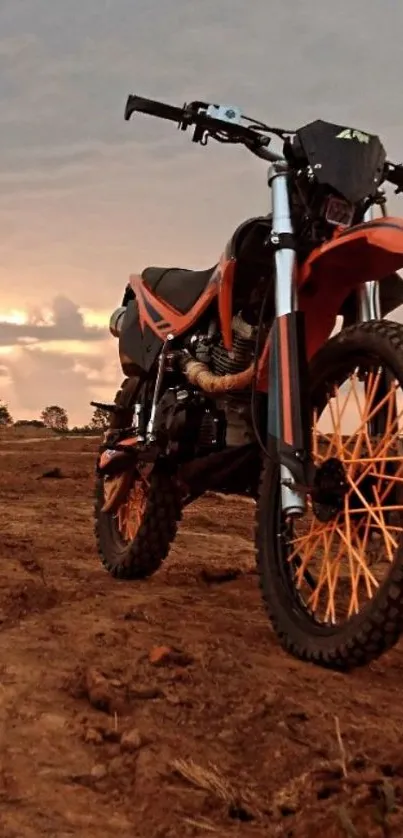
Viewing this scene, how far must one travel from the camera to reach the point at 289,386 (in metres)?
3.62

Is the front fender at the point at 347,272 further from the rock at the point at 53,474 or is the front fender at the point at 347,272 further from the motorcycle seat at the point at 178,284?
the rock at the point at 53,474

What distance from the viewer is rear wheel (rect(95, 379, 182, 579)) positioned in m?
5.29

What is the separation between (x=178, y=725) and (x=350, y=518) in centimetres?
114

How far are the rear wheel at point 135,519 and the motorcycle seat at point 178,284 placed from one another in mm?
742

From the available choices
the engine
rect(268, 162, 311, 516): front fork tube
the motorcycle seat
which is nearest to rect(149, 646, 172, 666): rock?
rect(268, 162, 311, 516): front fork tube

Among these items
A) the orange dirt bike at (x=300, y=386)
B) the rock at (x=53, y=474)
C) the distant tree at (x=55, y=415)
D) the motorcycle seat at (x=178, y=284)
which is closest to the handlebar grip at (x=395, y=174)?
the orange dirt bike at (x=300, y=386)

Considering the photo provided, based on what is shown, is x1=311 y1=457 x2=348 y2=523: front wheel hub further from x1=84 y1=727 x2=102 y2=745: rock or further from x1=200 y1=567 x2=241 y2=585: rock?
x1=200 y1=567 x2=241 y2=585: rock

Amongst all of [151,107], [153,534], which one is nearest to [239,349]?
[151,107]

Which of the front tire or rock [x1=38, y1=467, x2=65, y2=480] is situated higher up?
rock [x1=38, y1=467, x2=65, y2=480]

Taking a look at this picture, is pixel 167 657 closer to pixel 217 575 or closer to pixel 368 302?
pixel 368 302

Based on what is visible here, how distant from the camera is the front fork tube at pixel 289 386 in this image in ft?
11.7

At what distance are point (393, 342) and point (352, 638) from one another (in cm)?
101

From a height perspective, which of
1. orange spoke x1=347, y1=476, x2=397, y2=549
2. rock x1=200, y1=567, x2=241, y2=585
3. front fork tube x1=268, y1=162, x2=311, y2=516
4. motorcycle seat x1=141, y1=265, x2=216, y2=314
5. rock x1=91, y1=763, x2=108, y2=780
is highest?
motorcycle seat x1=141, y1=265, x2=216, y2=314

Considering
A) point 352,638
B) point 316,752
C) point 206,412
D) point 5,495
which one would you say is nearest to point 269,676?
point 352,638
